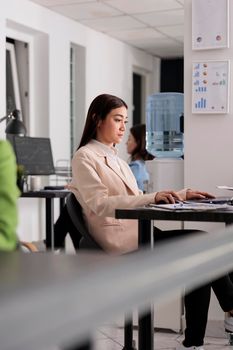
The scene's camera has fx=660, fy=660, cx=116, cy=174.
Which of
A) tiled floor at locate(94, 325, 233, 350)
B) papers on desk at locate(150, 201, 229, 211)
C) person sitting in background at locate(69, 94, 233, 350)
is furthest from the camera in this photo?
tiled floor at locate(94, 325, 233, 350)

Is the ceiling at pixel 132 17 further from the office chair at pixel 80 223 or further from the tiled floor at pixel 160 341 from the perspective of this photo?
the office chair at pixel 80 223

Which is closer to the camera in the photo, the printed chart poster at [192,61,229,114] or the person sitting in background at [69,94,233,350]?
the person sitting in background at [69,94,233,350]

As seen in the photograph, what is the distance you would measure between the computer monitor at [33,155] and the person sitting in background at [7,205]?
13.0 ft

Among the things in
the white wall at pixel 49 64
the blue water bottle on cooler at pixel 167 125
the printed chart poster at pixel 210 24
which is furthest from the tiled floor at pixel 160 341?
the white wall at pixel 49 64

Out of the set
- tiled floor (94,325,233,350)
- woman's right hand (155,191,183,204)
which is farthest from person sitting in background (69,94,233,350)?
tiled floor (94,325,233,350)

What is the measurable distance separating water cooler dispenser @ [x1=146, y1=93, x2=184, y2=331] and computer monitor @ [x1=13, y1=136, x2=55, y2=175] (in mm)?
1232

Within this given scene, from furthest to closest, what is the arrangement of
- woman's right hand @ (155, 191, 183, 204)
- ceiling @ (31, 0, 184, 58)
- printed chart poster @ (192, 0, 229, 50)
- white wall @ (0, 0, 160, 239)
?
ceiling @ (31, 0, 184, 58) → white wall @ (0, 0, 160, 239) → printed chart poster @ (192, 0, 229, 50) → woman's right hand @ (155, 191, 183, 204)

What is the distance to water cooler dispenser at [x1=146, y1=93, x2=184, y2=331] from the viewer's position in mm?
3400

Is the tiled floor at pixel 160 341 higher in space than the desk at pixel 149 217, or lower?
lower

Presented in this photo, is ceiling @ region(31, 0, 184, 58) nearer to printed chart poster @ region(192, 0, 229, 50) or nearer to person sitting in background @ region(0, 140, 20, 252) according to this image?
printed chart poster @ region(192, 0, 229, 50)

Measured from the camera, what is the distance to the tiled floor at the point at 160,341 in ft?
10.3

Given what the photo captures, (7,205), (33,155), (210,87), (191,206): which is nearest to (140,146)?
(33,155)

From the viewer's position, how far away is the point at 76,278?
597mm

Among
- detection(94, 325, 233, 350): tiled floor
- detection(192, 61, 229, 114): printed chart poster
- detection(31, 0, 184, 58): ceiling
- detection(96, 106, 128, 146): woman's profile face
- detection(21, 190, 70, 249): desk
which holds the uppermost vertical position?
detection(31, 0, 184, 58): ceiling
